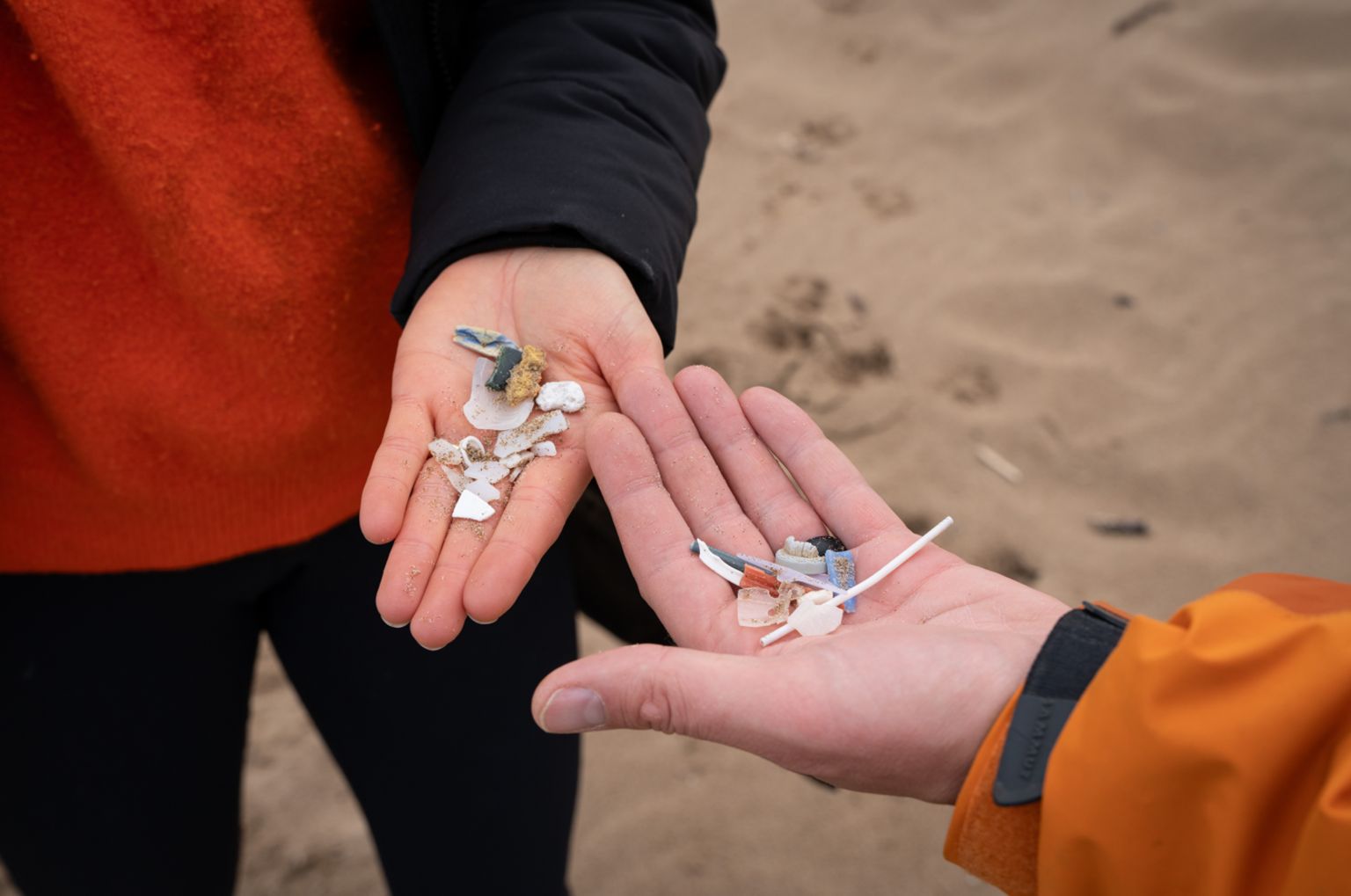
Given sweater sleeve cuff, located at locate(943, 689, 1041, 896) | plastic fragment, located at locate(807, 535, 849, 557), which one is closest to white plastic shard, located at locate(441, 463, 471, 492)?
plastic fragment, located at locate(807, 535, 849, 557)

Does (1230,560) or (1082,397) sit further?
(1082,397)

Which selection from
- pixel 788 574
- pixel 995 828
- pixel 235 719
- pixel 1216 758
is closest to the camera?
pixel 1216 758

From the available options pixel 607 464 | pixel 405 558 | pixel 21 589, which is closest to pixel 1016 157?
pixel 607 464

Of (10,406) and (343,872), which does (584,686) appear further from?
(343,872)

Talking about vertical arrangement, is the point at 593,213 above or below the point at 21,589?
above

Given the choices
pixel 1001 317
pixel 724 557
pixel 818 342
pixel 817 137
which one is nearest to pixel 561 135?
pixel 724 557

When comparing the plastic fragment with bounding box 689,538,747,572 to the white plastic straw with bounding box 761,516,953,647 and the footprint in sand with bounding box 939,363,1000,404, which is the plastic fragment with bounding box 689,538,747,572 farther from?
the footprint in sand with bounding box 939,363,1000,404

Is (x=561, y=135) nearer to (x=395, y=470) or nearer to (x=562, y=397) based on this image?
(x=562, y=397)
